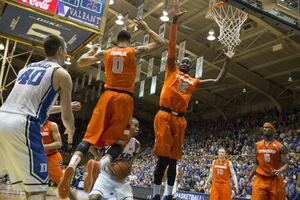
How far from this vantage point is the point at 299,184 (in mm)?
7336

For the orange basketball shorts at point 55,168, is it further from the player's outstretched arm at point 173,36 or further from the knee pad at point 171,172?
the player's outstretched arm at point 173,36

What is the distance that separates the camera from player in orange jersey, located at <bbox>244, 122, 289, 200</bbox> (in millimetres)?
6820

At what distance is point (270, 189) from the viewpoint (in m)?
6.83

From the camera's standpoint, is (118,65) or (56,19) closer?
(118,65)

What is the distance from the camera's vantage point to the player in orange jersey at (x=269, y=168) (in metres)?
6.82

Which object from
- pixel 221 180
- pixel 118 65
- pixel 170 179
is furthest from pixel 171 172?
pixel 221 180

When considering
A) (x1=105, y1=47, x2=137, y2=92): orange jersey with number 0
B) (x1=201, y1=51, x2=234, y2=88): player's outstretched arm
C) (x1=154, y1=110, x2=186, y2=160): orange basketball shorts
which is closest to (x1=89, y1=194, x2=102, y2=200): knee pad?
(x1=154, y1=110, x2=186, y2=160): orange basketball shorts

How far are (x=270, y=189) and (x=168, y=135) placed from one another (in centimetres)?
260

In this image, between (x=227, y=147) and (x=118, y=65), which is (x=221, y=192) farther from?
(x=227, y=147)

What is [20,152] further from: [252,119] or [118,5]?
[252,119]

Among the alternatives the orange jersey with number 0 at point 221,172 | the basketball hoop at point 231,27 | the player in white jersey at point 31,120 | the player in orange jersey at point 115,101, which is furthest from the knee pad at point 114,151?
the basketball hoop at point 231,27

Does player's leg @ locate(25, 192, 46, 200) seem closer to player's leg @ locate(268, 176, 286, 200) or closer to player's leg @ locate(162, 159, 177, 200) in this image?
player's leg @ locate(162, 159, 177, 200)

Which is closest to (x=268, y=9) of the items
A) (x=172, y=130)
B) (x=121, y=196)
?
(x=172, y=130)

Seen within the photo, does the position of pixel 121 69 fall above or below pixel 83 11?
below
